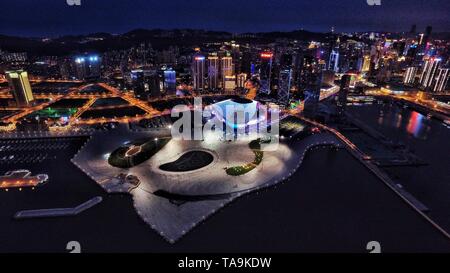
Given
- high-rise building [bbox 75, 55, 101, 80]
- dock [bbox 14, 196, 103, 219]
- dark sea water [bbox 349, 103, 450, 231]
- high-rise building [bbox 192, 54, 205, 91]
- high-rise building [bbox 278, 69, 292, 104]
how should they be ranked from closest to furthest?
dock [bbox 14, 196, 103, 219] < dark sea water [bbox 349, 103, 450, 231] < high-rise building [bbox 278, 69, 292, 104] < high-rise building [bbox 192, 54, 205, 91] < high-rise building [bbox 75, 55, 101, 80]

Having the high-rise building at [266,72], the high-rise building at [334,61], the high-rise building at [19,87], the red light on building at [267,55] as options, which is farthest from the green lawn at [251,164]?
the high-rise building at [334,61]

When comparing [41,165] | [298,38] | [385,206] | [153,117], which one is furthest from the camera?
[298,38]

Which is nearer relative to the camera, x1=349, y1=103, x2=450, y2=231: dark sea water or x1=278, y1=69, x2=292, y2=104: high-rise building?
x1=349, y1=103, x2=450, y2=231: dark sea water

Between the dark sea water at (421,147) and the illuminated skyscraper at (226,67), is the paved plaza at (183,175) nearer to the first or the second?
the dark sea water at (421,147)

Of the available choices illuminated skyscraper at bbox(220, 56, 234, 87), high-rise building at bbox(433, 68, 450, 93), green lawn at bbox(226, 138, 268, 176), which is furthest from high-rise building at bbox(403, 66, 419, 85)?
green lawn at bbox(226, 138, 268, 176)

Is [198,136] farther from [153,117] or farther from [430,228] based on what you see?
[430,228]

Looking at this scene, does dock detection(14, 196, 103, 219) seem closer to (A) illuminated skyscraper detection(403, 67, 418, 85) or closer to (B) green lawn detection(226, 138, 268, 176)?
(B) green lawn detection(226, 138, 268, 176)

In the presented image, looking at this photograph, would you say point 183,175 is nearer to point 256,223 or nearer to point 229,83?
point 256,223

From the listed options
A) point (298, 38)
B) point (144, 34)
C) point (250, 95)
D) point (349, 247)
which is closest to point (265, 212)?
point (349, 247)
